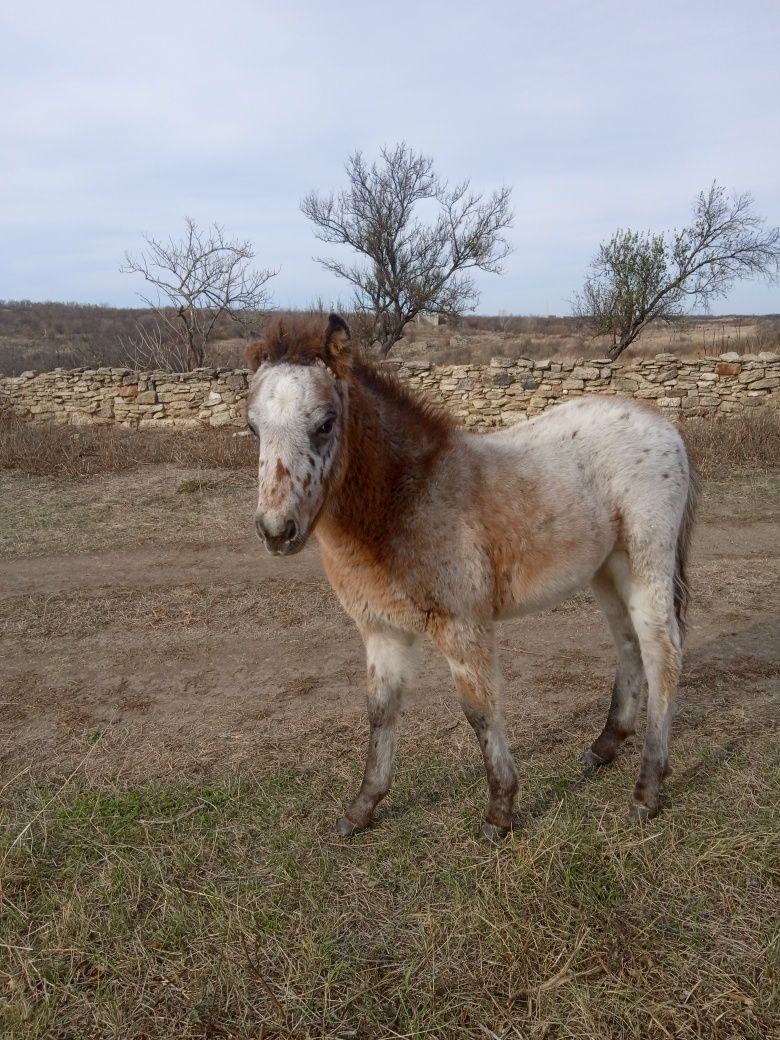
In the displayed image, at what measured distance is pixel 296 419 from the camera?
2660 mm

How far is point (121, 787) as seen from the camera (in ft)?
12.0

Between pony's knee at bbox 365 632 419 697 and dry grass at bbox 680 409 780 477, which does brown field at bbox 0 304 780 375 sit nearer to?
dry grass at bbox 680 409 780 477

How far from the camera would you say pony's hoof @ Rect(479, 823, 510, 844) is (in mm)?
3260

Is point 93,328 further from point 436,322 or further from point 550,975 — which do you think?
point 550,975

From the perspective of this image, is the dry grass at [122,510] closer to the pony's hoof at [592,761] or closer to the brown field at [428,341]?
the pony's hoof at [592,761]

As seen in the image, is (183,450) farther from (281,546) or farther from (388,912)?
(388,912)

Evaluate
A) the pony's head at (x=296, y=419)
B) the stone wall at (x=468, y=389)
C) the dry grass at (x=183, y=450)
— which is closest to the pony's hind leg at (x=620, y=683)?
the pony's head at (x=296, y=419)

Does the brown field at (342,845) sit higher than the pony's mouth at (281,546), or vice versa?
the pony's mouth at (281,546)

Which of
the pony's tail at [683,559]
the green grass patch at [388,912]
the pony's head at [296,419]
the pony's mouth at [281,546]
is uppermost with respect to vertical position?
the pony's head at [296,419]

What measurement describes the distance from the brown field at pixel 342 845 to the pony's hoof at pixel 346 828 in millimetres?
96

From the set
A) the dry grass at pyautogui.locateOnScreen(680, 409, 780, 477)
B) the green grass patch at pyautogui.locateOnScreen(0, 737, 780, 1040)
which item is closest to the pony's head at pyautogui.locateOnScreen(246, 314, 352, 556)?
the green grass patch at pyautogui.locateOnScreen(0, 737, 780, 1040)

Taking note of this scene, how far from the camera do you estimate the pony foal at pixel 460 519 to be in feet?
9.34

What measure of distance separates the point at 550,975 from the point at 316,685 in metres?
2.75

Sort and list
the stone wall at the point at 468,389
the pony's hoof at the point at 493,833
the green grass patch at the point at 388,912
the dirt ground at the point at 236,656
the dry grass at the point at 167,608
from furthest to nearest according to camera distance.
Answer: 1. the stone wall at the point at 468,389
2. the dry grass at the point at 167,608
3. the dirt ground at the point at 236,656
4. the pony's hoof at the point at 493,833
5. the green grass patch at the point at 388,912
